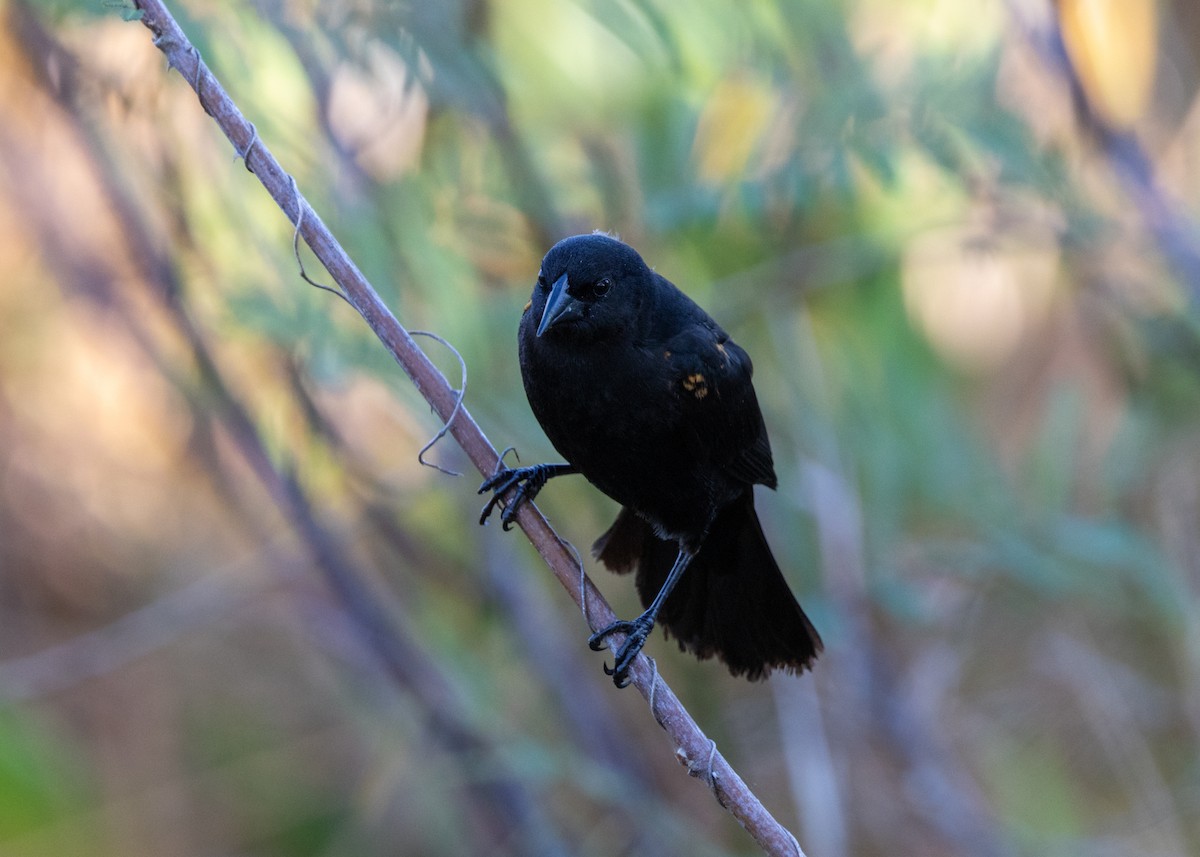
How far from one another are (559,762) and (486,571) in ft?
3.24

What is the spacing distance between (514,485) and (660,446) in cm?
39

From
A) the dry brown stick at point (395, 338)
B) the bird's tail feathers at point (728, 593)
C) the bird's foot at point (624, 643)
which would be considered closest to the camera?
the dry brown stick at point (395, 338)

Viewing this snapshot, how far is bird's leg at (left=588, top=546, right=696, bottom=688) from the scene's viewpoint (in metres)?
2.49

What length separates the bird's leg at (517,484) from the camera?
264 cm

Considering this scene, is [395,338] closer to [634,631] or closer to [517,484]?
[517,484]

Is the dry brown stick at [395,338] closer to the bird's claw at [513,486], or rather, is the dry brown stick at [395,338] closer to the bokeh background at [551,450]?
the bird's claw at [513,486]

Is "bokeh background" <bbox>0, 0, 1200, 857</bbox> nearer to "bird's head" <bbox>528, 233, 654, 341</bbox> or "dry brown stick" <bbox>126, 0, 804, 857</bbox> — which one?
"bird's head" <bbox>528, 233, 654, 341</bbox>

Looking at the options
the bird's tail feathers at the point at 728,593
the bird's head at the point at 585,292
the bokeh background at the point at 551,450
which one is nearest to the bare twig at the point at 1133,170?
the bokeh background at the point at 551,450

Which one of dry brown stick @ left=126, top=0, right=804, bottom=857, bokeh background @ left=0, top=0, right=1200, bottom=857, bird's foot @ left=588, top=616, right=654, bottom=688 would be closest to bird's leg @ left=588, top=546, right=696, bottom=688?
bird's foot @ left=588, top=616, right=654, bottom=688

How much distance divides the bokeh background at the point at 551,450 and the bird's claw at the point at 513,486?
1.96 feet

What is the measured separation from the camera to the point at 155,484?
5.22m

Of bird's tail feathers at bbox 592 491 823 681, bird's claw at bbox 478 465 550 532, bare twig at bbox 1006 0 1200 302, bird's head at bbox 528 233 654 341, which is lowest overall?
bird's claw at bbox 478 465 550 532

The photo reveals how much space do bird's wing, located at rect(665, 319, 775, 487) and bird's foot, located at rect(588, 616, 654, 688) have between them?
399mm

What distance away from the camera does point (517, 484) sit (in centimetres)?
283
